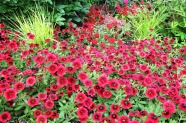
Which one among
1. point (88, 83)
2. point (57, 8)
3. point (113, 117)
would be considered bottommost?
point (113, 117)

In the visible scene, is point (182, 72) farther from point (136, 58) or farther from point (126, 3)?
point (126, 3)

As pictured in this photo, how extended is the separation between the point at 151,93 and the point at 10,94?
1266 mm

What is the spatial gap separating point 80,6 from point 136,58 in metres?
1.62

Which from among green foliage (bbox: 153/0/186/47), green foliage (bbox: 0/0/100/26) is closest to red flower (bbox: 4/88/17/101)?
green foliage (bbox: 0/0/100/26)

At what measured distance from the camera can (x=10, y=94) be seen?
249cm

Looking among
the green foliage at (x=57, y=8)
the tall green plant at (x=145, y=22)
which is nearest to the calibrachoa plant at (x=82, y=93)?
the green foliage at (x=57, y=8)

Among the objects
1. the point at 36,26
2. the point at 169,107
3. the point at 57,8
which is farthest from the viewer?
the point at 57,8

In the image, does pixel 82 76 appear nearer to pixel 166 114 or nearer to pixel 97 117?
pixel 97 117

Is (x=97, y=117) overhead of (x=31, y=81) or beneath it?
beneath

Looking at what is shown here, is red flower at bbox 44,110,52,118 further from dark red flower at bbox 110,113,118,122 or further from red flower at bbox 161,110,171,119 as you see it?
red flower at bbox 161,110,171,119

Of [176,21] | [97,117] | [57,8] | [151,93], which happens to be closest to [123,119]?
[97,117]

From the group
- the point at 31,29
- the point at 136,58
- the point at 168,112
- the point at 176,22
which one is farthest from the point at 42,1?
the point at 168,112

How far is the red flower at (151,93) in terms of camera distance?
104 inches

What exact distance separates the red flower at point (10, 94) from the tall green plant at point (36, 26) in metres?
1.56
